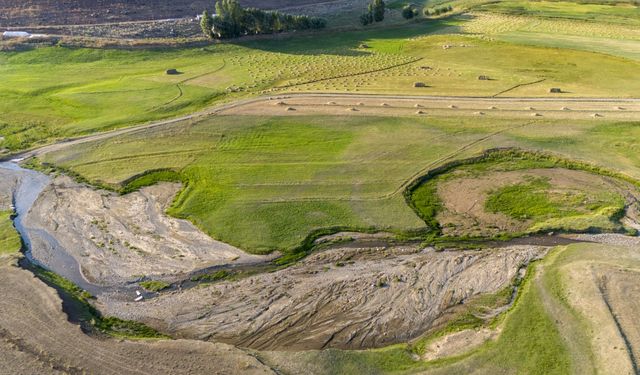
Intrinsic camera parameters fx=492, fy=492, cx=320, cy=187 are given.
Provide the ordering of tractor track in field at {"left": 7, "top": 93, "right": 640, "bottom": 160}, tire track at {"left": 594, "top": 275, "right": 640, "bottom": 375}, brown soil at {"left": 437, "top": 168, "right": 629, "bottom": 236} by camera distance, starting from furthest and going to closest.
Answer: tractor track in field at {"left": 7, "top": 93, "right": 640, "bottom": 160} → brown soil at {"left": 437, "top": 168, "right": 629, "bottom": 236} → tire track at {"left": 594, "top": 275, "right": 640, "bottom": 375}

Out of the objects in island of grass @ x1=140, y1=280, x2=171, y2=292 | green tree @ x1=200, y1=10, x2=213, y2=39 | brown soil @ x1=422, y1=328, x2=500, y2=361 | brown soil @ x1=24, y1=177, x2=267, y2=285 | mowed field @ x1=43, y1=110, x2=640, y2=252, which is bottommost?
brown soil @ x1=422, y1=328, x2=500, y2=361

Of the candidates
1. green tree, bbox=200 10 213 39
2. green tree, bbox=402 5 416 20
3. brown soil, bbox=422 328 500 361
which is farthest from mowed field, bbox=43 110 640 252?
green tree, bbox=402 5 416 20

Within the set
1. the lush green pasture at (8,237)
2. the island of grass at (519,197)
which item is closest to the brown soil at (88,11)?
the lush green pasture at (8,237)

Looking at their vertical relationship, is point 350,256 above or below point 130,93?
below

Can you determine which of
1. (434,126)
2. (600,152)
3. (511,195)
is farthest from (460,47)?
(511,195)

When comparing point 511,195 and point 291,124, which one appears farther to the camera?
point 291,124

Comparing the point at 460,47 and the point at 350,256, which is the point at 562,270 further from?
the point at 460,47

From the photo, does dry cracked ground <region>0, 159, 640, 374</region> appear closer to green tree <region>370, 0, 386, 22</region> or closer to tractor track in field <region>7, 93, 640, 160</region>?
tractor track in field <region>7, 93, 640, 160</region>
